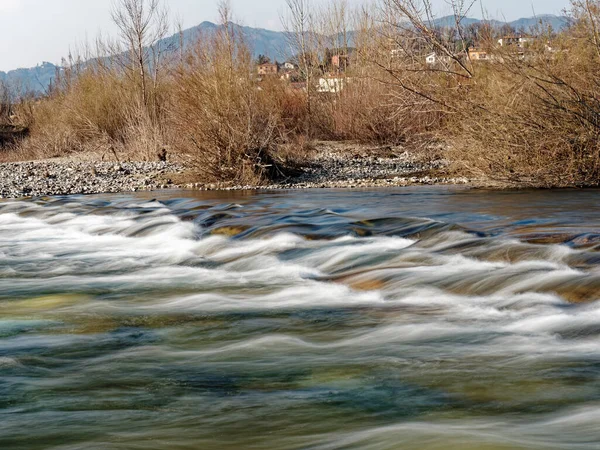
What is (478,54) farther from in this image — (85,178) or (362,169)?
(85,178)

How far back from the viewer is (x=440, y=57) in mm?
13516

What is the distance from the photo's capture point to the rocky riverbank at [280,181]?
583 inches

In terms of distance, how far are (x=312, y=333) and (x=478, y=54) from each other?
826 centimetres

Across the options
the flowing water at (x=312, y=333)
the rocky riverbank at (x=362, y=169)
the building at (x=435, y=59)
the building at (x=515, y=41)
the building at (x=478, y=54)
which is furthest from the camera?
the rocky riverbank at (x=362, y=169)

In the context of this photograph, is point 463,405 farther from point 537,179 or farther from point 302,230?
point 537,179

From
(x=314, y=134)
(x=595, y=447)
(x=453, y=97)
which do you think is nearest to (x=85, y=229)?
(x=453, y=97)

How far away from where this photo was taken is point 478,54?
1238 cm

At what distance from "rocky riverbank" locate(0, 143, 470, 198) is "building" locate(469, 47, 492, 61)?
6.83 feet

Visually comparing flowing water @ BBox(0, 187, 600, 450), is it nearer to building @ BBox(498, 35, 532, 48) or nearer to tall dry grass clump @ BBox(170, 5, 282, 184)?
building @ BBox(498, 35, 532, 48)

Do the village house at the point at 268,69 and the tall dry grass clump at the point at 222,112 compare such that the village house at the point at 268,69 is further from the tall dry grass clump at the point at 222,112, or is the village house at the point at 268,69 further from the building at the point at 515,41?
the building at the point at 515,41

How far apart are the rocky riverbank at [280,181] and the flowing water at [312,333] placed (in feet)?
15.9

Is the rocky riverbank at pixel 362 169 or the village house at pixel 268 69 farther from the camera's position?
the village house at pixel 268 69

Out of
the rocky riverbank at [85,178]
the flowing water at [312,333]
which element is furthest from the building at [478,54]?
the rocky riverbank at [85,178]

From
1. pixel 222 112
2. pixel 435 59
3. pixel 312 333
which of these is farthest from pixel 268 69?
pixel 312 333
